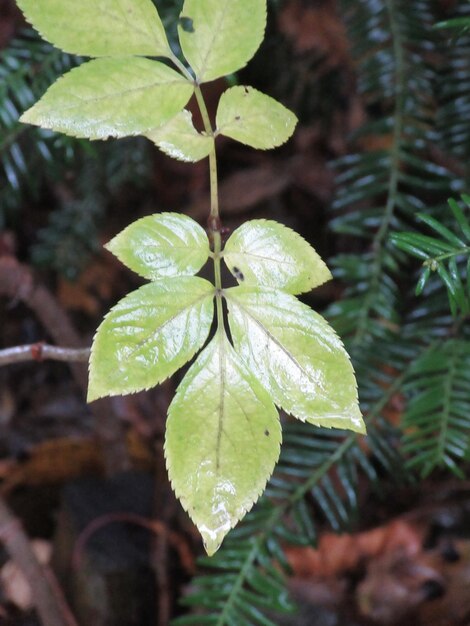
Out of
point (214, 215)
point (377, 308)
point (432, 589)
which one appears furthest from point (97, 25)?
point (432, 589)

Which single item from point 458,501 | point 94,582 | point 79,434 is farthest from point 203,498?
point 79,434

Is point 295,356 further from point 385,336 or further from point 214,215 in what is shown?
point 385,336

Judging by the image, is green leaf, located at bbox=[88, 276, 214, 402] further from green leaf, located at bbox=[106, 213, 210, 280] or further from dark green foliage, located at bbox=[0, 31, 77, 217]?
dark green foliage, located at bbox=[0, 31, 77, 217]

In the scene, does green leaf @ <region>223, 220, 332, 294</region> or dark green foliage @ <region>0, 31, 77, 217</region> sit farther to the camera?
dark green foliage @ <region>0, 31, 77, 217</region>

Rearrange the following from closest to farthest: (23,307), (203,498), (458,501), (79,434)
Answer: (203,498) → (458,501) → (79,434) → (23,307)

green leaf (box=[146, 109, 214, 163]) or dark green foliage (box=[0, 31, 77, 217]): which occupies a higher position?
green leaf (box=[146, 109, 214, 163])

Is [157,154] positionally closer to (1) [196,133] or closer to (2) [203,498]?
(1) [196,133]

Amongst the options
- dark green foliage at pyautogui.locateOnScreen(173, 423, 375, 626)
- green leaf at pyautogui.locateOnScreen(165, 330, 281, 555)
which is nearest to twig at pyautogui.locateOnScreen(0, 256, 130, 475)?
dark green foliage at pyautogui.locateOnScreen(173, 423, 375, 626)
